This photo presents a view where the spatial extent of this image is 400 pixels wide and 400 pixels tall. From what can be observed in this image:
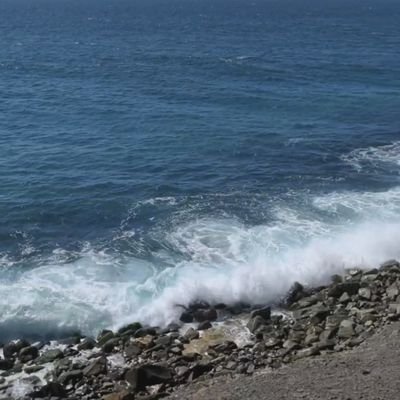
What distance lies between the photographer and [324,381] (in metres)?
20.4

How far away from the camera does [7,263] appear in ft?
109

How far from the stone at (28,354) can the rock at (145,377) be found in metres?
5.27

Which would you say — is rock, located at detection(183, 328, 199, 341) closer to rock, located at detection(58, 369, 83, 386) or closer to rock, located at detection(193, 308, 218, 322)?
rock, located at detection(193, 308, 218, 322)

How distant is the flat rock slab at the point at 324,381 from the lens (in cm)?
1972

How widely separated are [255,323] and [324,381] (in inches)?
252

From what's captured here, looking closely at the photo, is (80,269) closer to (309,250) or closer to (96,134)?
(309,250)

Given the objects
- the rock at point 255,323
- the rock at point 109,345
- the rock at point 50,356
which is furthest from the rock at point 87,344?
the rock at point 255,323

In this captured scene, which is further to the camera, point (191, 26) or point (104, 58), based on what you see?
point (191, 26)

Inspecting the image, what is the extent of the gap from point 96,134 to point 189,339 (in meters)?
29.9

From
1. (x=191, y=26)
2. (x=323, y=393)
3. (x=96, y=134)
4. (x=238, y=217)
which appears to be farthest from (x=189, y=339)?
(x=191, y=26)

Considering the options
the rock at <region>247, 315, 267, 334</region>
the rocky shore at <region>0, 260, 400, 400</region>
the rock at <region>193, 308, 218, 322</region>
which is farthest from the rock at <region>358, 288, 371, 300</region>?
the rock at <region>193, 308, 218, 322</region>

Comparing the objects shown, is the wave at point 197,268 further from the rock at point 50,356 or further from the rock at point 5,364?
the rock at point 5,364

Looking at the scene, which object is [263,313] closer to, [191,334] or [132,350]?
[191,334]

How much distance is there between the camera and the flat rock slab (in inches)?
776
